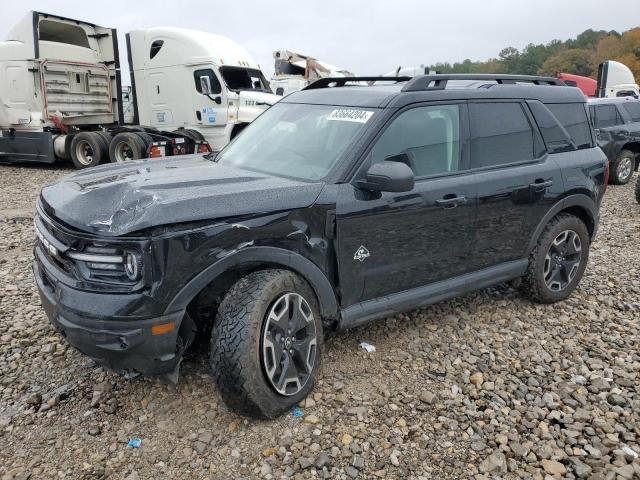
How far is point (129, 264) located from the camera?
8.21 feet

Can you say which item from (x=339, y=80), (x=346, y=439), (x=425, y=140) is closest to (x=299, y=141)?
(x=425, y=140)

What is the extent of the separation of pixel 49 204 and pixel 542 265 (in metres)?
3.66

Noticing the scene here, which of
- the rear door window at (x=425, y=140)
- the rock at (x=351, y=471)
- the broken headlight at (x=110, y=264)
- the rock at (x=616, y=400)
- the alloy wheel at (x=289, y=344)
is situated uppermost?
the rear door window at (x=425, y=140)

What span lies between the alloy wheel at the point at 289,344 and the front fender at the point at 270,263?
0.13m

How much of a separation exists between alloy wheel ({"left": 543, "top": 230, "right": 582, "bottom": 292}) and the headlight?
335 centimetres

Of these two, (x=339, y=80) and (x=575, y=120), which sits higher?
(x=339, y=80)

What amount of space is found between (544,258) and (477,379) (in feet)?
4.84

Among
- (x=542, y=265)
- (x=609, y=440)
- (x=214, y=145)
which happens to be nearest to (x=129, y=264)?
(x=609, y=440)

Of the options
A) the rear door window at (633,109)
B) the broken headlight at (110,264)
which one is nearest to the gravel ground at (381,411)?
the broken headlight at (110,264)

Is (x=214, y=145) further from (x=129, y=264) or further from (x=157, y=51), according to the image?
(x=129, y=264)

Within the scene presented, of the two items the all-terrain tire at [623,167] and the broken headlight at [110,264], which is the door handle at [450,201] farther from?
the all-terrain tire at [623,167]

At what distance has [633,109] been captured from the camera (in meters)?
11.9

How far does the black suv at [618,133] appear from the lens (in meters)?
11.3

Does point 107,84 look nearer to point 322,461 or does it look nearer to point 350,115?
point 350,115
